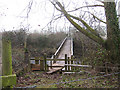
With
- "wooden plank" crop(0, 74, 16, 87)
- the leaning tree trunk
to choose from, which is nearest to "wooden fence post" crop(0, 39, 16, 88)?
"wooden plank" crop(0, 74, 16, 87)

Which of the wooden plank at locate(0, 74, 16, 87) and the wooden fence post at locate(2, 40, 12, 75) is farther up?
the wooden fence post at locate(2, 40, 12, 75)

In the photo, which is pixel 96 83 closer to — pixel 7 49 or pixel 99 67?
pixel 99 67

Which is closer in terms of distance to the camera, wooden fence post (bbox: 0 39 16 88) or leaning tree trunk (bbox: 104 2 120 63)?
wooden fence post (bbox: 0 39 16 88)

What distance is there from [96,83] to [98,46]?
205cm

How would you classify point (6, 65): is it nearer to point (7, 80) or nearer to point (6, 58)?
point (6, 58)

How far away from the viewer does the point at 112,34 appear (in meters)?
4.89

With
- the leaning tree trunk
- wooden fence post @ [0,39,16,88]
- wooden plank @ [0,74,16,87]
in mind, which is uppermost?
the leaning tree trunk

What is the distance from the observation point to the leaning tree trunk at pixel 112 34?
483 cm

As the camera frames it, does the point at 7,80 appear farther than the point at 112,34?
No

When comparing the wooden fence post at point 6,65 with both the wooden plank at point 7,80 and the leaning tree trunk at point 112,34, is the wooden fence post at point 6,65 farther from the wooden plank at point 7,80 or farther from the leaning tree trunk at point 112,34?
the leaning tree trunk at point 112,34

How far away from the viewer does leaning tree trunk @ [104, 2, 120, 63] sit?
4.83 metres

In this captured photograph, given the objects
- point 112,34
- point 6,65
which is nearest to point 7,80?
point 6,65

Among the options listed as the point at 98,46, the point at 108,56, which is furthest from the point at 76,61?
the point at 108,56

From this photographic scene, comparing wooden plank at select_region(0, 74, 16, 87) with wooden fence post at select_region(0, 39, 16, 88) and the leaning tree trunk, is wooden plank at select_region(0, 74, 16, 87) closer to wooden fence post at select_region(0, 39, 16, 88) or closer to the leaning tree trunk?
wooden fence post at select_region(0, 39, 16, 88)
